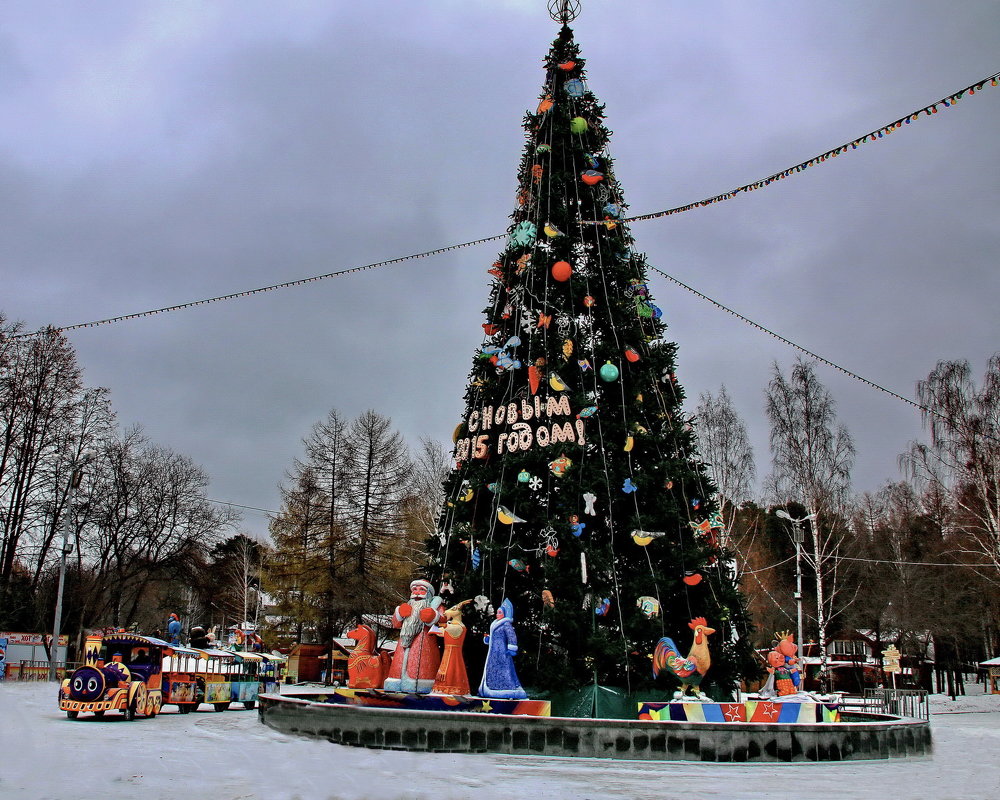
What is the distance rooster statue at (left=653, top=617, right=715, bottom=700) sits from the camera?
1392cm

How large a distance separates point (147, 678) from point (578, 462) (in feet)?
31.8

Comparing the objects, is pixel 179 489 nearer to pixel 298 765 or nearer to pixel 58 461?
pixel 58 461

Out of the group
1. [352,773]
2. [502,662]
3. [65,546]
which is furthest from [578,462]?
[65,546]

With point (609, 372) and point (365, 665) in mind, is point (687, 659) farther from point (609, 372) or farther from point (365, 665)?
point (365, 665)

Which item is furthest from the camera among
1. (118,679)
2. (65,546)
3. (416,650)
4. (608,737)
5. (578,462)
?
(65,546)

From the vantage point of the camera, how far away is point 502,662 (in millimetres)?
14070

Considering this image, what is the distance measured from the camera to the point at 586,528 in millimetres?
15602

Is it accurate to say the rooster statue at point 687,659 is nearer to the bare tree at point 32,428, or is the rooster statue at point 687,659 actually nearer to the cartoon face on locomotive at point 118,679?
the cartoon face on locomotive at point 118,679

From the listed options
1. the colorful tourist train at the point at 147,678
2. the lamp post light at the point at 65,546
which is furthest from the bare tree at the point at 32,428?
the colorful tourist train at the point at 147,678

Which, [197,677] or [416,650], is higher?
[416,650]

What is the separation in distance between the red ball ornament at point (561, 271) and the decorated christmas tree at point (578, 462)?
1.7 inches

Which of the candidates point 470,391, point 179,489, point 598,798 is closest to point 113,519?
point 179,489

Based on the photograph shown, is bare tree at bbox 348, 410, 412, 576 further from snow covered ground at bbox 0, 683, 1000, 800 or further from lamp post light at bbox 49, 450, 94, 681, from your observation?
snow covered ground at bbox 0, 683, 1000, 800

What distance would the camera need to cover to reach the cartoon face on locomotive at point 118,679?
50.5ft
